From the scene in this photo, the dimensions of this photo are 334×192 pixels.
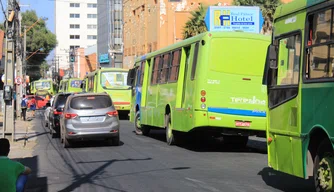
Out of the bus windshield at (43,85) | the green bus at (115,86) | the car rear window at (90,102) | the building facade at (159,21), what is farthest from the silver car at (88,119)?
the bus windshield at (43,85)

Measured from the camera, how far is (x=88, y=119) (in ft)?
55.5

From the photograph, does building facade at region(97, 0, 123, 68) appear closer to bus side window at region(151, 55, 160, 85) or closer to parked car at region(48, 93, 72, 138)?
parked car at region(48, 93, 72, 138)

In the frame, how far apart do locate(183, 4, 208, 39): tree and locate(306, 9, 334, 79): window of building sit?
3467 cm

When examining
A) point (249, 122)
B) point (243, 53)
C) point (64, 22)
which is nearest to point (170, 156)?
point (249, 122)

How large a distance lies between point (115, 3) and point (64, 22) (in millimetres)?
54542

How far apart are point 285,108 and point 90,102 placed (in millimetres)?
9484

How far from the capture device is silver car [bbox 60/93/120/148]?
16.8m

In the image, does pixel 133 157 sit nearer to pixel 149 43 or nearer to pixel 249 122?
pixel 249 122

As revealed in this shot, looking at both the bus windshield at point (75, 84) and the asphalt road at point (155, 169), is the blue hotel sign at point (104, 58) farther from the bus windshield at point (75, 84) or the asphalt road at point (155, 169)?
the asphalt road at point (155, 169)

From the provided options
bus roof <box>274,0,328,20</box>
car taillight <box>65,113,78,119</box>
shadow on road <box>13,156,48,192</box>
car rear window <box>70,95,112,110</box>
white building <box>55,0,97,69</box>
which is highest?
white building <box>55,0,97,69</box>

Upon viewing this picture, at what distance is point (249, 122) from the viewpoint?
14.7 metres

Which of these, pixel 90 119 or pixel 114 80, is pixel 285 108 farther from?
pixel 114 80

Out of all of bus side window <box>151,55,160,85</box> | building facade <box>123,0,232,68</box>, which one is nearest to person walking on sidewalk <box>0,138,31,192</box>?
bus side window <box>151,55,160,85</box>

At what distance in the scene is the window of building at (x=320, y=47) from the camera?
756 cm
